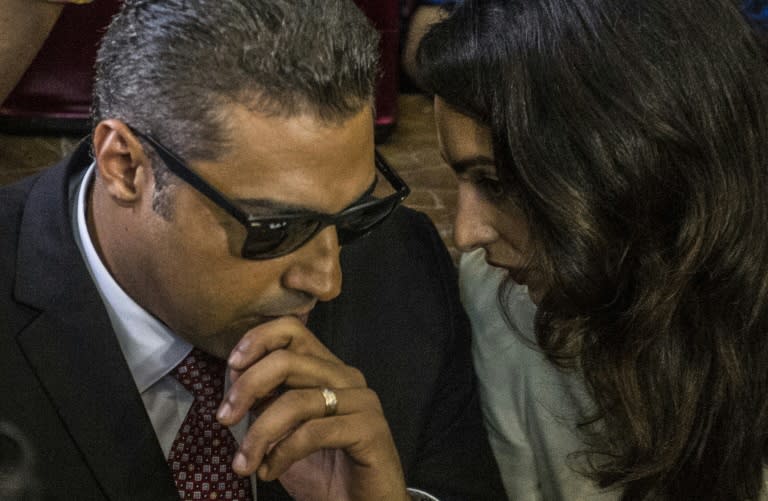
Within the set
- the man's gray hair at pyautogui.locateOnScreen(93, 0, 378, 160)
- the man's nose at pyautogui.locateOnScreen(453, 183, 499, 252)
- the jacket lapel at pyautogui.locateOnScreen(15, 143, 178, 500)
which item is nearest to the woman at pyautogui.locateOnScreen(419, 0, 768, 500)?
the man's nose at pyautogui.locateOnScreen(453, 183, 499, 252)

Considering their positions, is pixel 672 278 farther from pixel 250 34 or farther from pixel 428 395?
pixel 250 34

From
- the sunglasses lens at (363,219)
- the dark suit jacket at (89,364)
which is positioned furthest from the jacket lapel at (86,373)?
the sunglasses lens at (363,219)

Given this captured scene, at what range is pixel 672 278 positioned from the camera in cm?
183

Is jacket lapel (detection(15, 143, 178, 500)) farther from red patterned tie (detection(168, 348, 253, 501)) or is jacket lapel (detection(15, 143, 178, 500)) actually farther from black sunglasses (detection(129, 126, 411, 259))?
black sunglasses (detection(129, 126, 411, 259))

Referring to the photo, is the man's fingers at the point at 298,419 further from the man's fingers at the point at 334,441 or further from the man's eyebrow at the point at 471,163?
the man's eyebrow at the point at 471,163

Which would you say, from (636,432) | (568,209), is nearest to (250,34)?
(568,209)

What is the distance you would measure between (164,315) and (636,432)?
871 mm

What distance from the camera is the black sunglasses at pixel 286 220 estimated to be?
1.45 meters

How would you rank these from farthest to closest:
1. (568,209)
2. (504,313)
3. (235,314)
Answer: (504,313) < (568,209) < (235,314)

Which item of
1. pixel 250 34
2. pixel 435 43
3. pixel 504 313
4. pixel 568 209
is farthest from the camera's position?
pixel 504 313

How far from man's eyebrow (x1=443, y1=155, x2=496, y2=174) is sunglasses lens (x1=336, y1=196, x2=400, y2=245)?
0.69 ft

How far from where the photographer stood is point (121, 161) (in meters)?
1.50

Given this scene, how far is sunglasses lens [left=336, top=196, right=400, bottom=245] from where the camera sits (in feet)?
5.14

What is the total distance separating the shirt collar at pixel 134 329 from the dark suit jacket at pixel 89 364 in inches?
1.2
